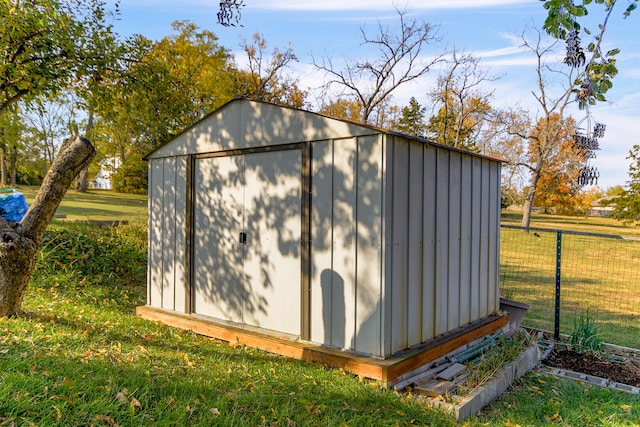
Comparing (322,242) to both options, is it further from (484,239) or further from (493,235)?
(493,235)

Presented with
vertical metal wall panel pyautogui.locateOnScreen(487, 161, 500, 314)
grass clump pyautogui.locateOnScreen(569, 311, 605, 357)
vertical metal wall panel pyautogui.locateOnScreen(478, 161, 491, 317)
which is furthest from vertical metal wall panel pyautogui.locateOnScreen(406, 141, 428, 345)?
grass clump pyautogui.locateOnScreen(569, 311, 605, 357)

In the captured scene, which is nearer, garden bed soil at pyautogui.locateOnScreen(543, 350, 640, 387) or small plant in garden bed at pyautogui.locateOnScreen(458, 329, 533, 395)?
small plant in garden bed at pyautogui.locateOnScreen(458, 329, 533, 395)

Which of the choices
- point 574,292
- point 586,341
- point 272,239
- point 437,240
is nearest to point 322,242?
point 272,239

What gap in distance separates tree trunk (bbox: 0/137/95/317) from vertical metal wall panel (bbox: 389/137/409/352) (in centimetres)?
326

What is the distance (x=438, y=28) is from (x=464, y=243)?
60.2ft

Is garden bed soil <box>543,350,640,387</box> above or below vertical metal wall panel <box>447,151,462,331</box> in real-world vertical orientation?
below

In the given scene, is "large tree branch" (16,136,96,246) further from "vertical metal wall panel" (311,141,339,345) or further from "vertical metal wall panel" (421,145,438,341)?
"vertical metal wall panel" (421,145,438,341)

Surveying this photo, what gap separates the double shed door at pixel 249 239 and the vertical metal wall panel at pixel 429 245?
1235 millimetres

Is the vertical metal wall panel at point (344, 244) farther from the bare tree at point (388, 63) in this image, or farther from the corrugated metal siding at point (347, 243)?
the bare tree at point (388, 63)

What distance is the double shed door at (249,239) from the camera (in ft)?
14.4

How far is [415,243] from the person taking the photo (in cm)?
412

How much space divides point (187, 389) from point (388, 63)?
1997 cm

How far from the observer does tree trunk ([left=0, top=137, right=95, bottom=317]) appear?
4.23m

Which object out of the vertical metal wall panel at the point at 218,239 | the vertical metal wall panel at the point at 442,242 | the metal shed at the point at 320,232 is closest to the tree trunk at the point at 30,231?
the metal shed at the point at 320,232
